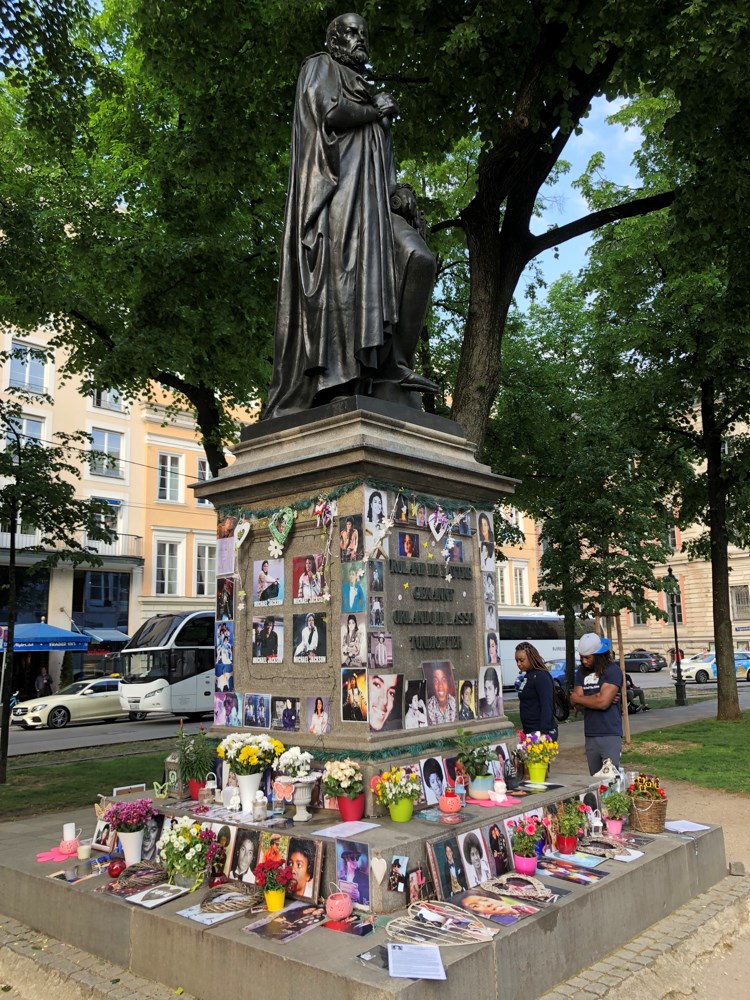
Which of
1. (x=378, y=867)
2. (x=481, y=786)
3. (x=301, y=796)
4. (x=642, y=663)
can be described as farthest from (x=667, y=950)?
(x=642, y=663)

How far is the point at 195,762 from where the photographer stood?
596 centimetres

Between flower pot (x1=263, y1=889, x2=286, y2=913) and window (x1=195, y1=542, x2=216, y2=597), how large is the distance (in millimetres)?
40513

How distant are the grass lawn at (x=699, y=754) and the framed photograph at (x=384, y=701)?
7.44 meters

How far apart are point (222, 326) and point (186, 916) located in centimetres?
1174

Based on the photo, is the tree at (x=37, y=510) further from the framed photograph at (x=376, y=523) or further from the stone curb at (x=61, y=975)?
the framed photograph at (x=376, y=523)

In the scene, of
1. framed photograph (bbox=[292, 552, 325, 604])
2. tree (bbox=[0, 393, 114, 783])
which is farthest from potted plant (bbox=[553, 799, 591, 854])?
tree (bbox=[0, 393, 114, 783])

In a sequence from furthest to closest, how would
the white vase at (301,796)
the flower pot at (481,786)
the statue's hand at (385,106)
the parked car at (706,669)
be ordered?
the parked car at (706,669), the statue's hand at (385,106), the flower pot at (481,786), the white vase at (301,796)

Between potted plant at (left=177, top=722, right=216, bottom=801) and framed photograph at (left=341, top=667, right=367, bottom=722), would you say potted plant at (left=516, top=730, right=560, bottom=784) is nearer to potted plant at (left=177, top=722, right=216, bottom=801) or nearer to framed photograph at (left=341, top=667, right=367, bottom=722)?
framed photograph at (left=341, top=667, right=367, bottom=722)

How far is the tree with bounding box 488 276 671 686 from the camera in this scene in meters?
18.9

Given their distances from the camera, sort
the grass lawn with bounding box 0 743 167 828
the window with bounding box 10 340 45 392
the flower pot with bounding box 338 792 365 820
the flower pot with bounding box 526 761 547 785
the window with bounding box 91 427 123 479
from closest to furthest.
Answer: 1. the flower pot with bounding box 338 792 365 820
2. the flower pot with bounding box 526 761 547 785
3. the grass lawn with bounding box 0 743 167 828
4. the window with bounding box 10 340 45 392
5. the window with bounding box 91 427 123 479

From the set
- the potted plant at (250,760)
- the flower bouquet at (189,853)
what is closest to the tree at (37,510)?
the potted plant at (250,760)

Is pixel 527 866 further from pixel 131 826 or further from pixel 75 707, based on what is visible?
pixel 75 707

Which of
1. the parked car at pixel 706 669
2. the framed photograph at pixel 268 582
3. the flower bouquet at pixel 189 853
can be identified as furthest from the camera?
the parked car at pixel 706 669

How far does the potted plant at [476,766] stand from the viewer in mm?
5623
